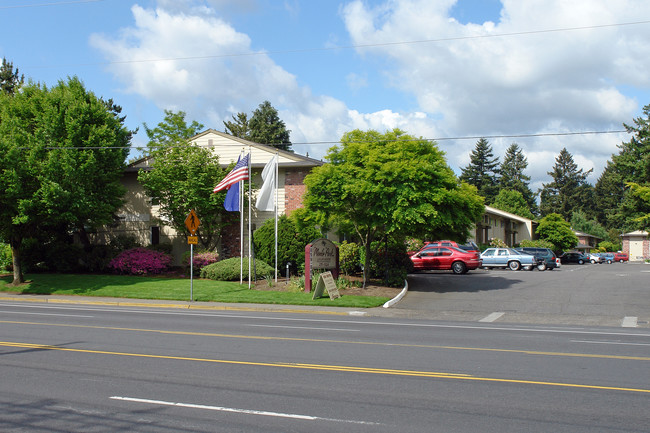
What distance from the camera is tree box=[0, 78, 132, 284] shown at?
79.1 ft

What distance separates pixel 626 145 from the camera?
75562mm

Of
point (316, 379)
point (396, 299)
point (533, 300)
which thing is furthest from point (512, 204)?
point (316, 379)

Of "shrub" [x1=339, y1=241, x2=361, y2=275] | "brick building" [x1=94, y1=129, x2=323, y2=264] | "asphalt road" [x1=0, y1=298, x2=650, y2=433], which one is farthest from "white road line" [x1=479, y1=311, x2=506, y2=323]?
"brick building" [x1=94, y1=129, x2=323, y2=264]

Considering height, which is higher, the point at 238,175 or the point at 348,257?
the point at 238,175

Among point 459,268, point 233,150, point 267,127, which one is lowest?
point 459,268

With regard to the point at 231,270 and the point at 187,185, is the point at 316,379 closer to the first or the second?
the point at 231,270

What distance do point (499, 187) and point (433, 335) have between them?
9847 cm

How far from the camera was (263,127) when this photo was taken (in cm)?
7562

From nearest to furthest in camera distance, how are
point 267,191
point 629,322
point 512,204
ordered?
point 629,322
point 267,191
point 512,204

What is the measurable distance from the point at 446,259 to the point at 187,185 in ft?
51.3

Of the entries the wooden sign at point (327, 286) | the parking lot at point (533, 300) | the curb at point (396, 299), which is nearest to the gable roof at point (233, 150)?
the parking lot at point (533, 300)

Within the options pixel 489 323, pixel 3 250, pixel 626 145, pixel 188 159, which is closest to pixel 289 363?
pixel 489 323

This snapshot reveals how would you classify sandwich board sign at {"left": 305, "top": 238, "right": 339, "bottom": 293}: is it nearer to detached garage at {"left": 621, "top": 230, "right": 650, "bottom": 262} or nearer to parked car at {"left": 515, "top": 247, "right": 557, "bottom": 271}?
parked car at {"left": 515, "top": 247, "right": 557, "bottom": 271}

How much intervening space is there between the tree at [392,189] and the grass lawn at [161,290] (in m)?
3.12
